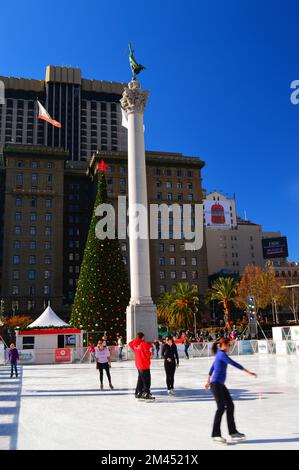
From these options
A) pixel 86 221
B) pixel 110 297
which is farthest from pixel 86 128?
pixel 110 297

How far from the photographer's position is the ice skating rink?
24.8ft

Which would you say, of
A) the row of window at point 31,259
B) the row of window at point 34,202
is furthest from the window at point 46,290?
the row of window at point 34,202

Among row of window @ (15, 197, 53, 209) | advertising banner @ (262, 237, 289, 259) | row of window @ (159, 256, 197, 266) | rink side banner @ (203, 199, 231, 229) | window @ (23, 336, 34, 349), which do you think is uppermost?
rink side banner @ (203, 199, 231, 229)

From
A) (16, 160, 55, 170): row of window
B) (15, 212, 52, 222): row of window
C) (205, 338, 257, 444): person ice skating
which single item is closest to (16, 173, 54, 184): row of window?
(16, 160, 55, 170): row of window

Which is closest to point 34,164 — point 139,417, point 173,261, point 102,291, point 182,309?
point 173,261

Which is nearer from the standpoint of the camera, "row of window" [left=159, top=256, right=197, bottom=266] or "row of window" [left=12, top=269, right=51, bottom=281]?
"row of window" [left=12, top=269, right=51, bottom=281]

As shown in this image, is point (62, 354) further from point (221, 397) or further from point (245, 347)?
point (221, 397)

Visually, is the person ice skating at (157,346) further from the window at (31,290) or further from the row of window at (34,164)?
the row of window at (34,164)

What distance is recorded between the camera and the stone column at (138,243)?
1487 inches

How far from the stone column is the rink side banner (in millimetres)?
85643

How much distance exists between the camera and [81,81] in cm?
14125

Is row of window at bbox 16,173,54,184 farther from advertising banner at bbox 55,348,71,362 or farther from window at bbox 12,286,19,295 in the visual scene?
advertising banner at bbox 55,348,71,362

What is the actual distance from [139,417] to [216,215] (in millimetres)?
120563

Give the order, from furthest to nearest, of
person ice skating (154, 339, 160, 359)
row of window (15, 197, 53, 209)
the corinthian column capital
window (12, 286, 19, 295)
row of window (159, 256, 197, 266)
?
1. row of window (159, 256, 197, 266)
2. row of window (15, 197, 53, 209)
3. window (12, 286, 19, 295)
4. the corinthian column capital
5. person ice skating (154, 339, 160, 359)
